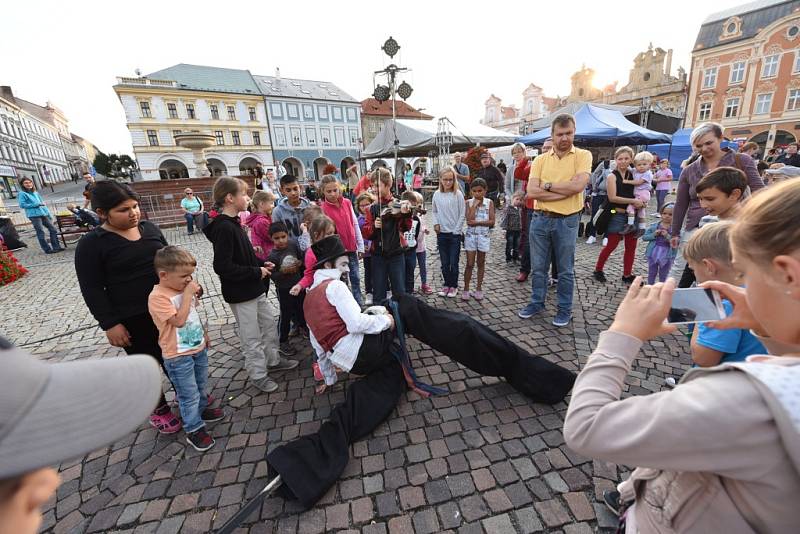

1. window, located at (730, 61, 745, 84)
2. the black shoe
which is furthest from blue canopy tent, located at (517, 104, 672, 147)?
window, located at (730, 61, 745, 84)

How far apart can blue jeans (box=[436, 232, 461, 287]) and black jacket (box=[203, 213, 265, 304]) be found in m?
2.83

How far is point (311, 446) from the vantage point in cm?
232

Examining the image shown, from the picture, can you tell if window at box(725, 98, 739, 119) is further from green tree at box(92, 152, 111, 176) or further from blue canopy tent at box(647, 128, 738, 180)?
green tree at box(92, 152, 111, 176)

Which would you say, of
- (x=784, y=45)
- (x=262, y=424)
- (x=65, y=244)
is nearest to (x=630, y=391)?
(x=262, y=424)

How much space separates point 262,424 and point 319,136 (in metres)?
51.1

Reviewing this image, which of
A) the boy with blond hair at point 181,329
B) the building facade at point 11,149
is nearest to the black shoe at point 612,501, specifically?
the boy with blond hair at point 181,329

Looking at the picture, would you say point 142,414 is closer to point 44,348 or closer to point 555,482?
point 555,482

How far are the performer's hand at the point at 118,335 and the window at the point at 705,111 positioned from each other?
50.0 metres

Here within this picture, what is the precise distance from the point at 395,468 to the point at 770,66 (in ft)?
164

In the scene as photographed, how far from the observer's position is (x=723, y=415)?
66cm

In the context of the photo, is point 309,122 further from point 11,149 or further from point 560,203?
point 560,203

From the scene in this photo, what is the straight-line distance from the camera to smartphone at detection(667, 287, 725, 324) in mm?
1131

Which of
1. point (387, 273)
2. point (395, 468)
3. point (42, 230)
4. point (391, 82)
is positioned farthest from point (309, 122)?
point (395, 468)

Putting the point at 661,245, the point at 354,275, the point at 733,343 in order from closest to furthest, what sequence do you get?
the point at 733,343 → the point at 661,245 → the point at 354,275
